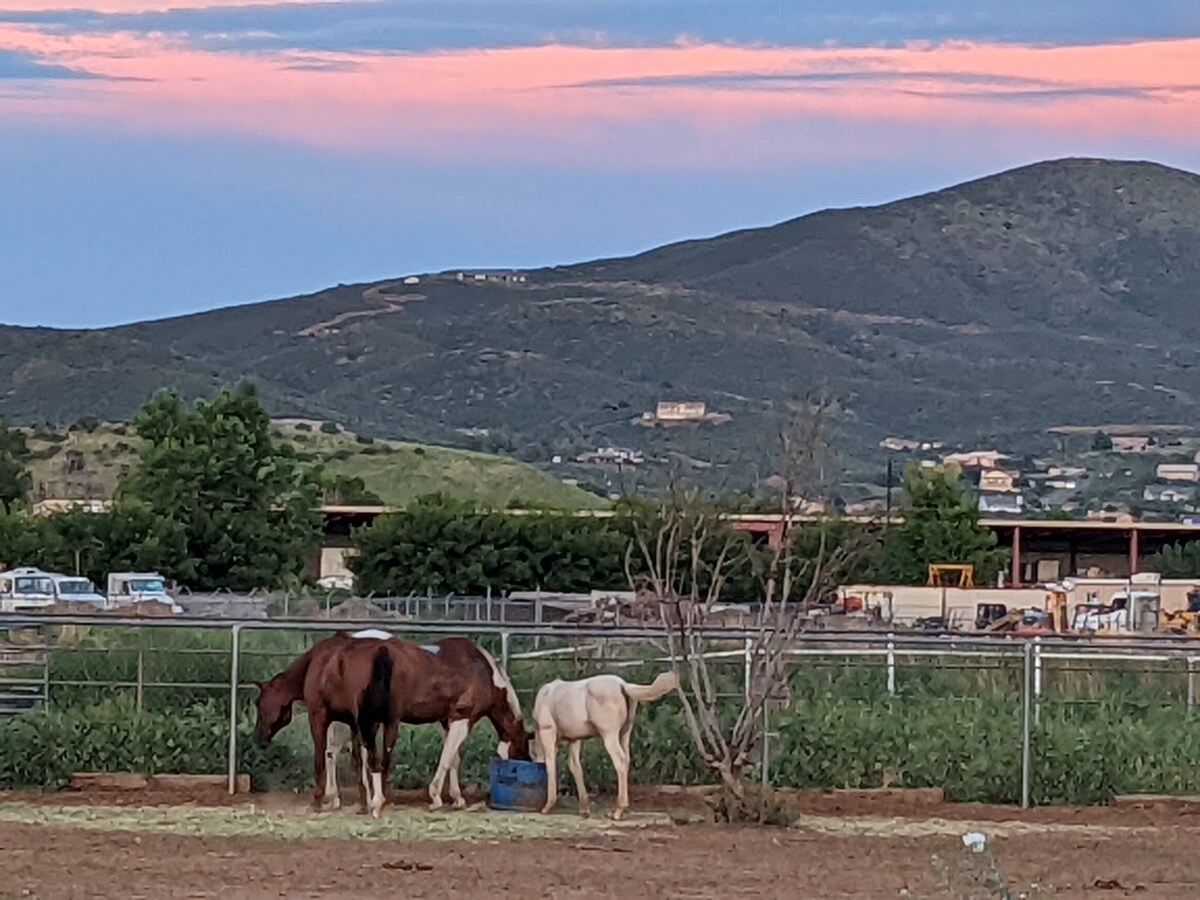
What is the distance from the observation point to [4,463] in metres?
93.1

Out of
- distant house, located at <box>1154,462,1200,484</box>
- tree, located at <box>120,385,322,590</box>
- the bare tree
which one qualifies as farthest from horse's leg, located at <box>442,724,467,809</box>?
distant house, located at <box>1154,462,1200,484</box>

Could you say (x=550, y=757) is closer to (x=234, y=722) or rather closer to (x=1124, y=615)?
(x=234, y=722)

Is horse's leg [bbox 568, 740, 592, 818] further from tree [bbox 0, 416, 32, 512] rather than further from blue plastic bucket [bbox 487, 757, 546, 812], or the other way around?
tree [bbox 0, 416, 32, 512]

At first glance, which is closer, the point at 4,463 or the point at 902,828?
the point at 902,828

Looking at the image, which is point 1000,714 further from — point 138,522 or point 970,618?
point 138,522

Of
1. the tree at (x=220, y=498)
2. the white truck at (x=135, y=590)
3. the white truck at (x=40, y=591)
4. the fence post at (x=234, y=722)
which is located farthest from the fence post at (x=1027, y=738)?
the tree at (x=220, y=498)

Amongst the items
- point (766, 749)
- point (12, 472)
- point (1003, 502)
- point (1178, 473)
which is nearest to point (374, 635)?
point (766, 749)

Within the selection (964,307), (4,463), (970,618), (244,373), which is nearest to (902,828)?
(970,618)

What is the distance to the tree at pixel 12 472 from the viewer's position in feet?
302

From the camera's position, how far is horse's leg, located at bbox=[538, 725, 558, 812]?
19.8 m

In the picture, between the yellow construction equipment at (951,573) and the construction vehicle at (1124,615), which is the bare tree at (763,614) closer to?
the construction vehicle at (1124,615)

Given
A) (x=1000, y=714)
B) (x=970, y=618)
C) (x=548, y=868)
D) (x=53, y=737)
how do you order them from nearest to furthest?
(x=548, y=868) → (x=53, y=737) → (x=1000, y=714) → (x=970, y=618)

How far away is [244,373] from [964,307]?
51.1m

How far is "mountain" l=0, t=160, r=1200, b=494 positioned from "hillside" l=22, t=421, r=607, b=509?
8143 millimetres
